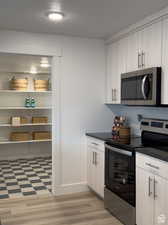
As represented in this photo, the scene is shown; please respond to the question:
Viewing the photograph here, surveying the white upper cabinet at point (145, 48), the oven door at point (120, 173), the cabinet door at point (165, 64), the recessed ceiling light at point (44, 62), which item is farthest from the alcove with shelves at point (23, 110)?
the cabinet door at point (165, 64)

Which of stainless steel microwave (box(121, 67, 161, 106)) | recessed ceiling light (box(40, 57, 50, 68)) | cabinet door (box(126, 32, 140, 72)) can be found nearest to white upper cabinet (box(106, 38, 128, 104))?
cabinet door (box(126, 32, 140, 72))

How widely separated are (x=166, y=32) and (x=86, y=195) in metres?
2.52

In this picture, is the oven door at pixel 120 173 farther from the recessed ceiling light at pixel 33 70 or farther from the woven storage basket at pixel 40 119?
the recessed ceiling light at pixel 33 70

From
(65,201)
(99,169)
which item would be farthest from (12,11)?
(65,201)

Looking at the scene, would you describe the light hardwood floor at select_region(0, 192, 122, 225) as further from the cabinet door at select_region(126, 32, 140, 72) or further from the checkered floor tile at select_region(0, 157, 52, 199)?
the cabinet door at select_region(126, 32, 140, 72)

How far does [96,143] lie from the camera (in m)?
3.54

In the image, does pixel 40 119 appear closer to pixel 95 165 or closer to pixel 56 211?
pixel 95 165

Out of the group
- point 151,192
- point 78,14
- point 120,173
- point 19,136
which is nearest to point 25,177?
point 19,136

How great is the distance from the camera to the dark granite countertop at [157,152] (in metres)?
2.26

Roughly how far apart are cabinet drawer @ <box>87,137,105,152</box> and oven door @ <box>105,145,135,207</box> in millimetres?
152

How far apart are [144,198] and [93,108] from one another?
1.79 meters

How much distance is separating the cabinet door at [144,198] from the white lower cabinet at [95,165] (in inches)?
34.2

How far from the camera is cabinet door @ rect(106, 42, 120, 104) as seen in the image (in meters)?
3.71

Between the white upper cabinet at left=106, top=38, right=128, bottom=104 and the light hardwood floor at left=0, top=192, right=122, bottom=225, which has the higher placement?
the white upper cabinet at left=106, top=38, right=128, bottom=104
